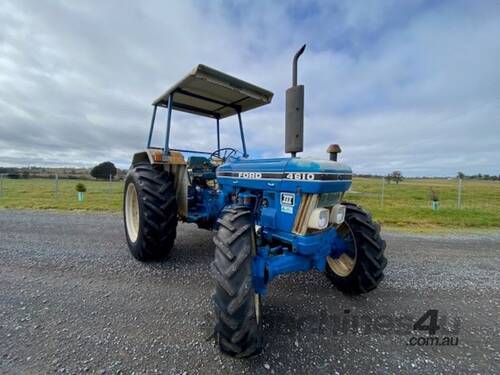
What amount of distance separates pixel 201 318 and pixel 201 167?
8.18 feet

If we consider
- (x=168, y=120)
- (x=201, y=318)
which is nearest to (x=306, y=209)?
(x=201, y=318)

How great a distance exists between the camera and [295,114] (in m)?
2.10

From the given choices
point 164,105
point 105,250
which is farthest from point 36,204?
point 164,105

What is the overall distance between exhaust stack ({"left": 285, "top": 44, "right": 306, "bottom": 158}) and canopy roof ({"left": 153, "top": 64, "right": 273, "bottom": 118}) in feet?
3.90

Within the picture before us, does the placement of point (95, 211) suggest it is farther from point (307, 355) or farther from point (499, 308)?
point (499, 308)

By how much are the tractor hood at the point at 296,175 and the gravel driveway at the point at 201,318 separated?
1.19 m

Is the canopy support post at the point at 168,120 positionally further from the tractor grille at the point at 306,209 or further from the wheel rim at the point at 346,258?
the wheel rim at the point at 346,258

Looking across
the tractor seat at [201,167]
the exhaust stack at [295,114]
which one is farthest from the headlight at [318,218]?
the tractor seat at [201,167]

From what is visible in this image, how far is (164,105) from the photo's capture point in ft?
13.3

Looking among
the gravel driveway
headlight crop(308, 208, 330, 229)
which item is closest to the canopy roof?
headlight crop(308, 208, 330, 229)

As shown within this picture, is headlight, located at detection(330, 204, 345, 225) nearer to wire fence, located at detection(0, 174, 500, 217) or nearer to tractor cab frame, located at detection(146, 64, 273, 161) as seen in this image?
tractor cab frame, located at detection(146, 64, 273, 161)

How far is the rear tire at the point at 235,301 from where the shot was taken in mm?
1675

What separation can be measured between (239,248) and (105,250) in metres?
3.00

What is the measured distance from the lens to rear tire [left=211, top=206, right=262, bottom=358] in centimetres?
167
